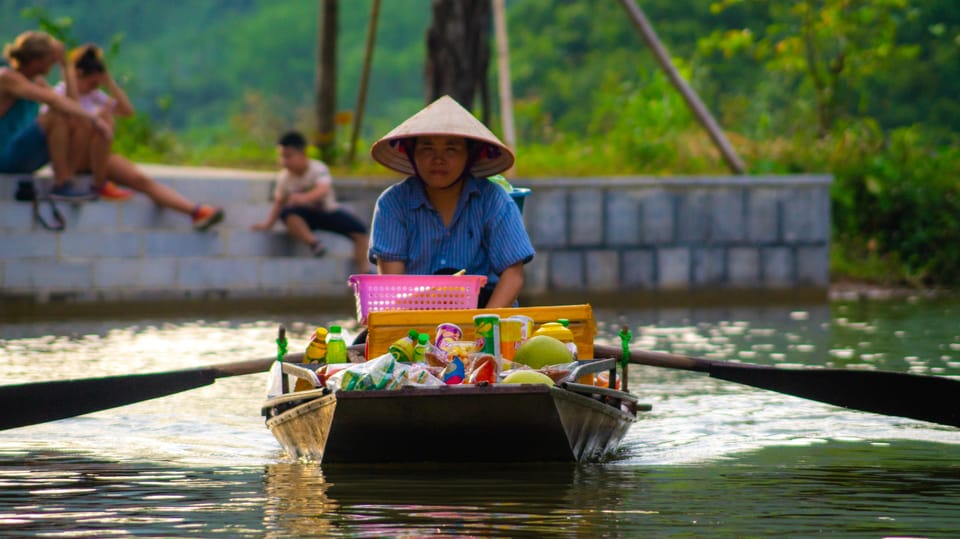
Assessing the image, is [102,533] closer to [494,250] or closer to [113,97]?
[494,250]

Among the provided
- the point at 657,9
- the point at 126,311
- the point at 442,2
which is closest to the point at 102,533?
the point at 126,311

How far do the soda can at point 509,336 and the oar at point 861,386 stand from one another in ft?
3.42

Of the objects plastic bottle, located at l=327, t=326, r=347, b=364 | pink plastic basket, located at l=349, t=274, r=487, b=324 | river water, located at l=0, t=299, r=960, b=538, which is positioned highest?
pink plastic basket, located at l=349, t=274, r=487, b=324

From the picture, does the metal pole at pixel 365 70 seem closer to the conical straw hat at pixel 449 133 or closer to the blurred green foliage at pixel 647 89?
the blurred green foliage at pixel 647 89

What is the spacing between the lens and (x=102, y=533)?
5891 millimetres

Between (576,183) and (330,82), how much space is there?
454cm

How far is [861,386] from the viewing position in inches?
312

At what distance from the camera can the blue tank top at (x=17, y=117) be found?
15.5 metres

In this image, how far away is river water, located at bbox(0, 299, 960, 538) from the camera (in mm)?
6051

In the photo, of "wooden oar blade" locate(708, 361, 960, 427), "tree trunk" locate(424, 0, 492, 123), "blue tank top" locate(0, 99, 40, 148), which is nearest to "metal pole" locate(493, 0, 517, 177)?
"tree trunk" locate(424, 0, 492, 123)

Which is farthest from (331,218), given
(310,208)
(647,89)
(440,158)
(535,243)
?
(440,158)

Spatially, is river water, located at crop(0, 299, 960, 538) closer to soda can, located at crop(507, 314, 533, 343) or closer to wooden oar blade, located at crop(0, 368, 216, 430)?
wooden oar blade, located at crop(0, 368, 216, 430)

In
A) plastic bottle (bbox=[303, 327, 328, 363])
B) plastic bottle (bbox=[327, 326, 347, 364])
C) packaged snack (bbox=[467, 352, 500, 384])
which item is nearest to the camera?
packaged snack (bbox=[467, 352, 500, 384])

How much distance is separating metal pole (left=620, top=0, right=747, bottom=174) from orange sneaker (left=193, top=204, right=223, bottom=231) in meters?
4.35
